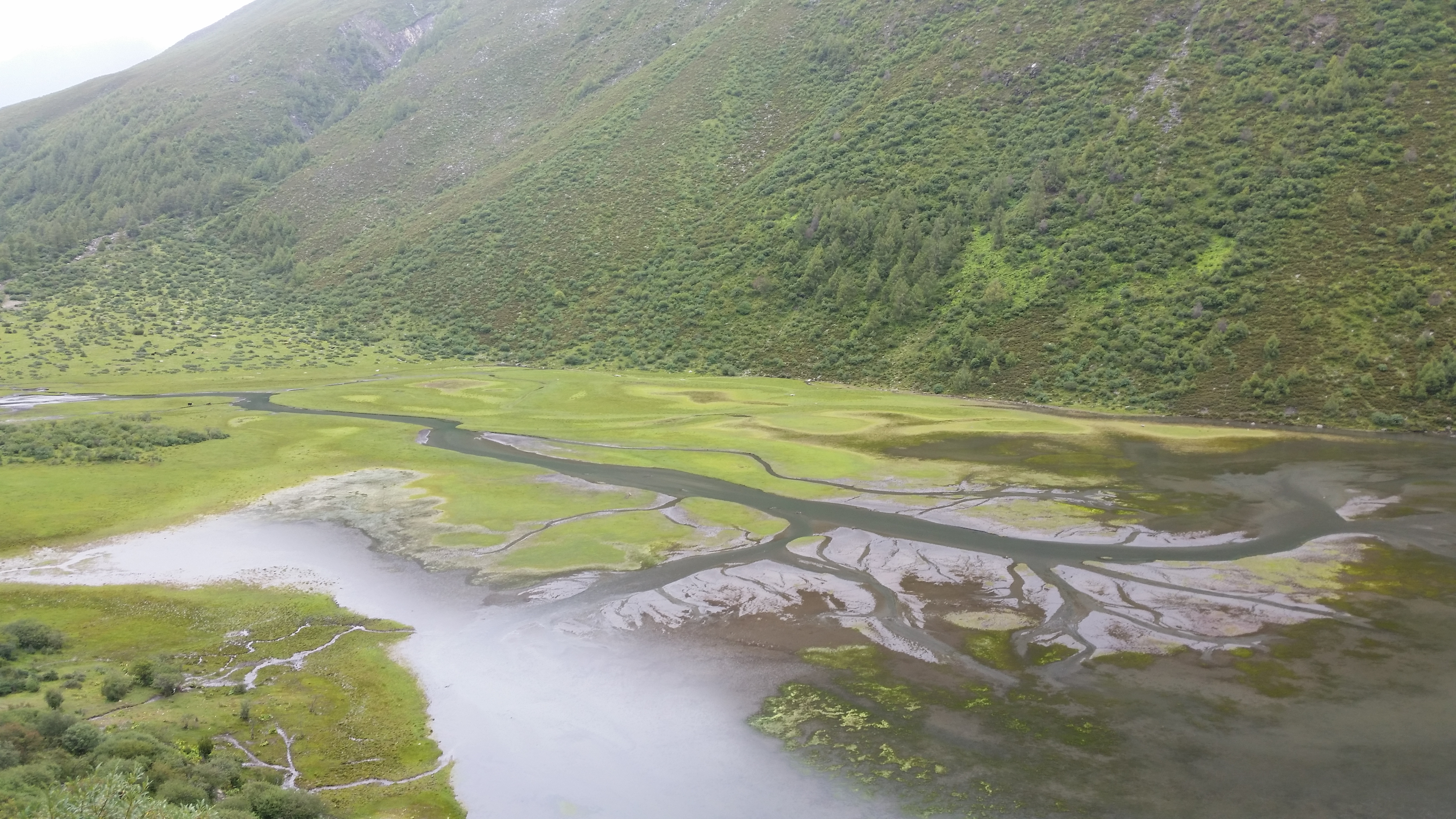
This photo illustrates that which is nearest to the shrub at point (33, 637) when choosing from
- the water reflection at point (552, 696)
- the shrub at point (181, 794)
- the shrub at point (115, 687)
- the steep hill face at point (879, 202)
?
the shrub at point (115, 687)

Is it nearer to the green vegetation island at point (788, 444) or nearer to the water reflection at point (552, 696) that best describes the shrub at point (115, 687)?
the green vegetation island at point (788, 444)

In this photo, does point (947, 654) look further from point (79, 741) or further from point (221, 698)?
point (79, 741)

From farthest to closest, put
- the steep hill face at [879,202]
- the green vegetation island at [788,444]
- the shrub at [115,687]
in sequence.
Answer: the steep hill face at [879,202], the shrub at [115,687], the green vegetation island at [788,444]

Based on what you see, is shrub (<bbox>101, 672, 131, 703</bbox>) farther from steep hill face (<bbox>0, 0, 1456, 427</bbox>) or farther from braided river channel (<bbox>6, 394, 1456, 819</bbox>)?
steep hill face (<bbox>0, 0, 1456, 427</bbox>)

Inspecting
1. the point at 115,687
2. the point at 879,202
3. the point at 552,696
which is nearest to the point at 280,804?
the point at 552,696

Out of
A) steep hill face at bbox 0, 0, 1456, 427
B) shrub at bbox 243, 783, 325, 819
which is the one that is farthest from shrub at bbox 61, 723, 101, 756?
steep hill face at bbox 0, 0, 1456, 427

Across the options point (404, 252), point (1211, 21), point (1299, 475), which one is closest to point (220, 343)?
point (404, 252)
